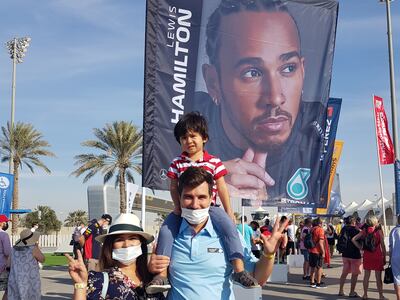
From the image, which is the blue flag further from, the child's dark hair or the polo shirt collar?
the polo shirt collar

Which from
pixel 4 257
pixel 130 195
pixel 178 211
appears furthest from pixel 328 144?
pixel 178 211

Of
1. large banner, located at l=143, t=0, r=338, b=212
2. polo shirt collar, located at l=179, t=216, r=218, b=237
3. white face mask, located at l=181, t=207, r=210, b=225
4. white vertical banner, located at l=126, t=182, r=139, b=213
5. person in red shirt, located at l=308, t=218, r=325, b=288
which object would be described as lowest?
person in red shirt, located at l=308, t=218, r=325, b=288

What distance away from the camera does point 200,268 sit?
3.21 m

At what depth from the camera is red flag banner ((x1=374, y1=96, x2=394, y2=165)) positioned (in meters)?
22.6

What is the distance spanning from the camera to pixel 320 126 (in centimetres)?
1274

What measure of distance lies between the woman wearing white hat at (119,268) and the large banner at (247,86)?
6502 millimetres

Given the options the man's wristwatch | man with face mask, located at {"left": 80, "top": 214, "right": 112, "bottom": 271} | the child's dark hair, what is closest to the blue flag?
man with face mask, located at {"left": 80, "top": 214, "right": 112, "bottom": 271}

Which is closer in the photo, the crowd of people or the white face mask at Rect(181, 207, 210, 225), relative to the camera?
the white face mask at Rect(181, 207, 210, 225)

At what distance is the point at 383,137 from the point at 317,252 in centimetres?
928

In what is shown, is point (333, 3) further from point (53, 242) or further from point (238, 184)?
point (53, 242)

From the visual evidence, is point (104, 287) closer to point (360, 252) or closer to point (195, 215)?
point (195, 215)

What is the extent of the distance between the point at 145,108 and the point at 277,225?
733 centimetres

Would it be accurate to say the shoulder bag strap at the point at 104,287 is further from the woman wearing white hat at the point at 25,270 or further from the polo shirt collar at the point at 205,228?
the woman wearing white hat at the point at 25,270

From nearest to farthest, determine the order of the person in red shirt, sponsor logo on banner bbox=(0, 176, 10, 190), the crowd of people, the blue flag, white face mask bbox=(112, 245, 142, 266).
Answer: white face mask bbox=(112, 245, 142, 266)
the crowd of people
the blue flag
the person in red shirt
sponsor logo on banner bbox=(0, 176, 10, 190)
